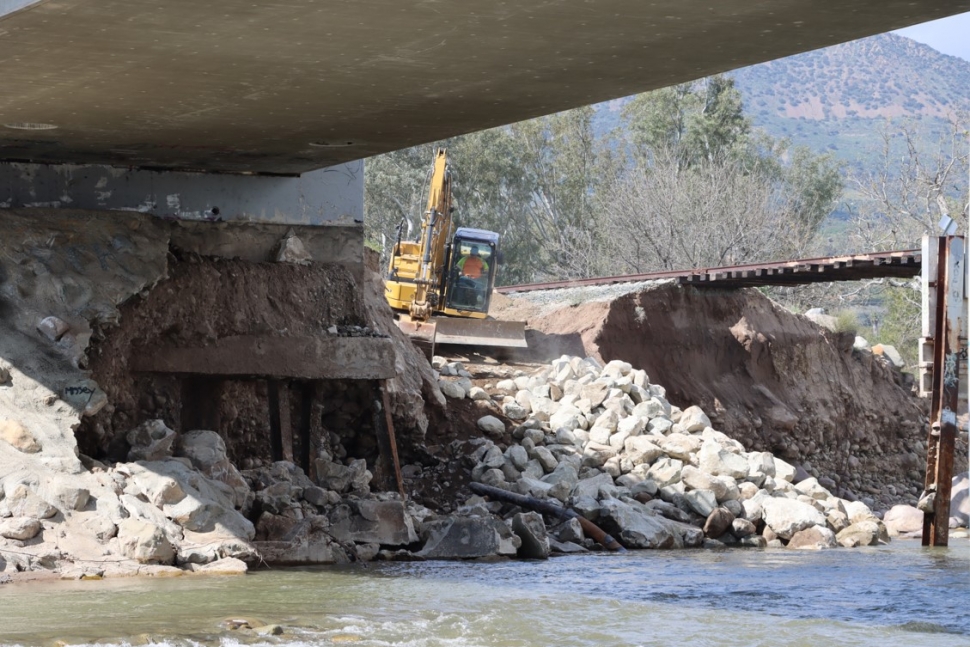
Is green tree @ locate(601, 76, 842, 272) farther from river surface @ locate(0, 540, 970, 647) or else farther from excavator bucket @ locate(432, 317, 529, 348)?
river surface @ locate(0, 540, 970, 647)

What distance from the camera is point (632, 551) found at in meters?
18.1

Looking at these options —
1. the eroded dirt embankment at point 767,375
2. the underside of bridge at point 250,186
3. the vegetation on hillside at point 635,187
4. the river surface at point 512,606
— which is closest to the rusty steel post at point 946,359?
the river surface at point 512,606

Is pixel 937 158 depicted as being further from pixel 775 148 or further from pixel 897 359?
pixel 775 148

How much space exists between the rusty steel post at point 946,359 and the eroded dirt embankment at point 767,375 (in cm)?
1167

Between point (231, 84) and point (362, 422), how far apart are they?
8732 millimetres

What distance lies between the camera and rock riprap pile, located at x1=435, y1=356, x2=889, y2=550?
19156 millimetres

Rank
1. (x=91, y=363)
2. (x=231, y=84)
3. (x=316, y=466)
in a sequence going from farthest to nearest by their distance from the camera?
(x=316, y=466) → (x=91, y=363) → (x=231, y=84)

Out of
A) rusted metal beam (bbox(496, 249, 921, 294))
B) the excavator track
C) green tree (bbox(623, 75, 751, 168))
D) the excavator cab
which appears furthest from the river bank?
green tree (bbox(623, 75, 751, 168))

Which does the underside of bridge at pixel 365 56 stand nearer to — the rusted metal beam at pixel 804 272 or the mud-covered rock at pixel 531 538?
the mud-covered rock at pixel 531 538

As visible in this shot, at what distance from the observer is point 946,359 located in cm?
1722

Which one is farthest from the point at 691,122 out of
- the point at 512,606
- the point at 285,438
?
the point at 512,606

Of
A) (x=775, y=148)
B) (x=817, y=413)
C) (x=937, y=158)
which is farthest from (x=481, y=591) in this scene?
(x=775, y=148)

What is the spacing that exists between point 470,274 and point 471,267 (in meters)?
0.16

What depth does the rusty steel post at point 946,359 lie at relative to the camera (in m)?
17.1
